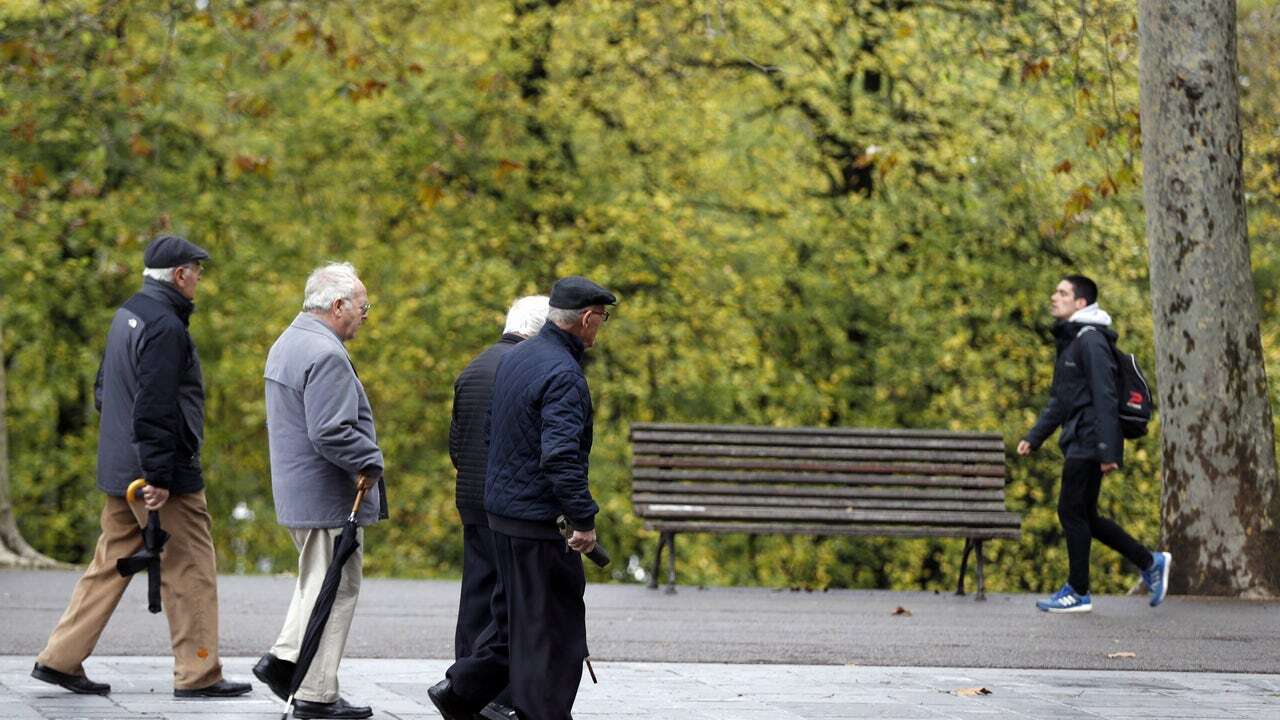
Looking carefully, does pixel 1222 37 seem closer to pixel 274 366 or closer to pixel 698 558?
pixel 274 366

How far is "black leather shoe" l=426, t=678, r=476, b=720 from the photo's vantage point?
21.8 ft

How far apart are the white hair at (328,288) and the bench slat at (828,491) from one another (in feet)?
18.1

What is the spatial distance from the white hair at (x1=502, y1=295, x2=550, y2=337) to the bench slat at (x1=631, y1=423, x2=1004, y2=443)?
553 centimetres

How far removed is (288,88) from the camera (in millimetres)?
23594

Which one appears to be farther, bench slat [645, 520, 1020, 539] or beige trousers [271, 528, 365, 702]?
bench slat [645, 520, 1020, 539]

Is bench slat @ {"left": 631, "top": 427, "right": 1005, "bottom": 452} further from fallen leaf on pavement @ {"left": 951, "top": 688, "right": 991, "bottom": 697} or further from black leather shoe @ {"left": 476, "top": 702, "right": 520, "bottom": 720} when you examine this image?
black leather shoe @ {"left": 476, "top": 702, "right": 520, "bottom": 720}

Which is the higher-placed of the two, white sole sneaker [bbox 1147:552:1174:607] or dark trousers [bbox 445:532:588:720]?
dark trousers [bbox 445:532:588:720]

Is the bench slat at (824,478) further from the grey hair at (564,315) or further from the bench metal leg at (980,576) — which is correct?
the grey hair at (564,315)

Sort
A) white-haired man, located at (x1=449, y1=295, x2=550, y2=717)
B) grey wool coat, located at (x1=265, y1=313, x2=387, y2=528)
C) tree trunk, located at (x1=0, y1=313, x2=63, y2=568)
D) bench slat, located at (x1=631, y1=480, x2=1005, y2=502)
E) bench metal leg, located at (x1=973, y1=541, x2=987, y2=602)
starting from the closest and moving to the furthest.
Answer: grey wool coat, located at (x1=265, y1=313, x2=387, y2=528) < white-haired man, located at (x1=449, y1=295, x2=550, y2=717) < bench metal leg, located at (x1=973, y1=541, x2=987, y2=602) < bench slat, located at (x1=631, y1=480, x2=1005, y2=502) < tree trunk, located at (x1=0, y1=313, x2=63, y2=568)

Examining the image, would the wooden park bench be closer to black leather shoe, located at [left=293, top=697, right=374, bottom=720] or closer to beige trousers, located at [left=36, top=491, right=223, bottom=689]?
beige trousers, located at [left=36, top=491, right=223, bottom=689]

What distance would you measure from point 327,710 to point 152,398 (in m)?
1.48

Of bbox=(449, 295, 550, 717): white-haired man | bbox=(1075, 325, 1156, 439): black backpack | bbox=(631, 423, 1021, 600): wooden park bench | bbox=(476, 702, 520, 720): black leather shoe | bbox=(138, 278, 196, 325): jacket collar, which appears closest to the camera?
bbox=(476, 702, 520, 720): black leather shoe

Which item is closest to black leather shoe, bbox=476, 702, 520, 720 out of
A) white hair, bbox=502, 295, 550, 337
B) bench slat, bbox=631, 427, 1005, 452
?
white hair, bbox=502, 295, 550, 337

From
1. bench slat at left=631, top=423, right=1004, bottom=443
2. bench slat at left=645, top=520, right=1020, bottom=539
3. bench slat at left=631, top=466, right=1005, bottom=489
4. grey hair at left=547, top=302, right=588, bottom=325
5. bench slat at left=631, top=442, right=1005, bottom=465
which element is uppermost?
grey hair at left=547, top=302, right=588, bottom=325
